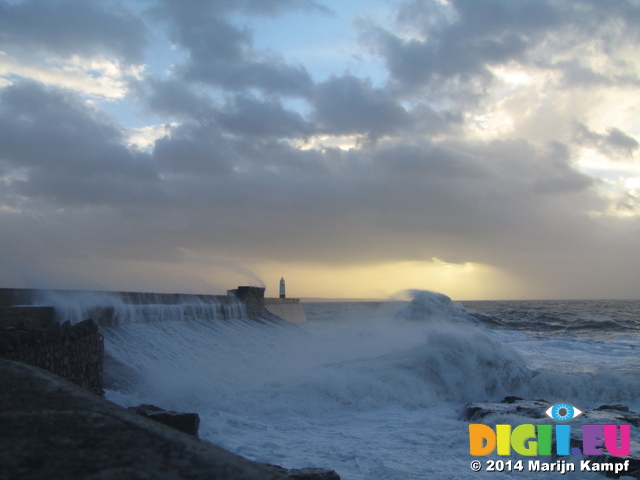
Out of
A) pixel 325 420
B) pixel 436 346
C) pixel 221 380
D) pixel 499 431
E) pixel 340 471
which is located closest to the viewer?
pixel 340 471

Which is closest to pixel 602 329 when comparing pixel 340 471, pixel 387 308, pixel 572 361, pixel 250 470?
pixel 387 308

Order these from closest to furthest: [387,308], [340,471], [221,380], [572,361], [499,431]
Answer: [340,471]
[499,431]
[221,380]
[572,361]
[387,308]

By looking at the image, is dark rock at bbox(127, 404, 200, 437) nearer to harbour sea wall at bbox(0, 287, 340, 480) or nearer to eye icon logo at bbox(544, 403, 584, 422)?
harbour sea wall at bbox(0, 287, 340, 480)

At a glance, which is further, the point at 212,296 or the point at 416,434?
the point at 212,296

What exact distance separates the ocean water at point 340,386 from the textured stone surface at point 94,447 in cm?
408

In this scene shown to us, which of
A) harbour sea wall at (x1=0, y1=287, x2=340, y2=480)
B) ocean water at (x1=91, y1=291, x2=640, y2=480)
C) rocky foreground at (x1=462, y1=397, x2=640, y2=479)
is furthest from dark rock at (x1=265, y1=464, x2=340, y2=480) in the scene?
rocky foreground at (x1=462, y1=397, x2=640, y2=479)

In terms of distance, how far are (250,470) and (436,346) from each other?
13719 millimetres

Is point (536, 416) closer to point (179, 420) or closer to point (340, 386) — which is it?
point (340, 386)

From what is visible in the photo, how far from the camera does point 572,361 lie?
58.2 feet

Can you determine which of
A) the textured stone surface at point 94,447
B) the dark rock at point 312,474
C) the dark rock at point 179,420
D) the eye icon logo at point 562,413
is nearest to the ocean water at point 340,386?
the eye icon logo at point 562,413

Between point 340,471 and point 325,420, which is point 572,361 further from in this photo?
point 340,471

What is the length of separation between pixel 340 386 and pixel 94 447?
9.11 m

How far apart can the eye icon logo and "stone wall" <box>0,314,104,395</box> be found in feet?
25.5

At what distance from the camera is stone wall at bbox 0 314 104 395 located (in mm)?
5516
